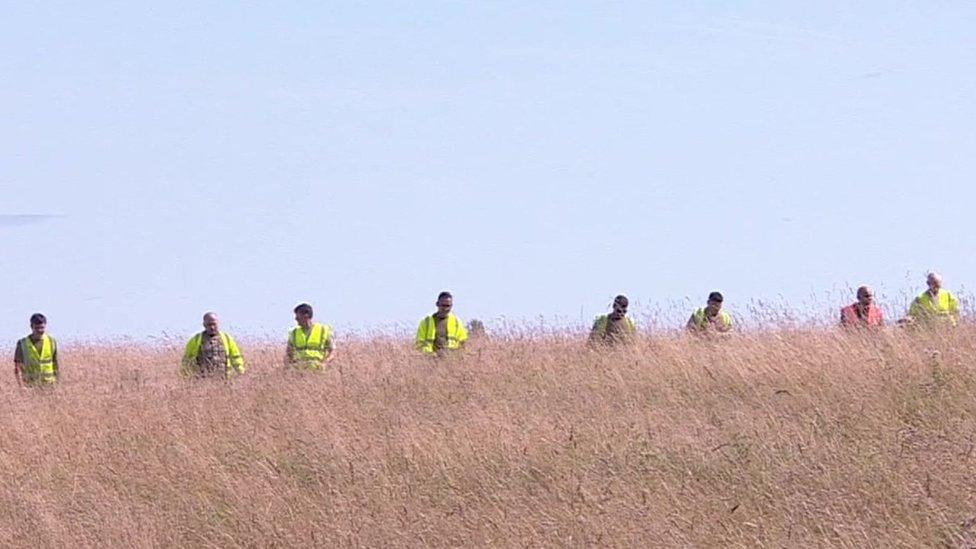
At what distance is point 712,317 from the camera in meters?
17.9

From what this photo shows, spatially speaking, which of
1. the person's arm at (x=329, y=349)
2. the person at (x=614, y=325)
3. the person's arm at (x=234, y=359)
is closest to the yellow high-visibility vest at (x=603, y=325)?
the person at (x=614, y=325)

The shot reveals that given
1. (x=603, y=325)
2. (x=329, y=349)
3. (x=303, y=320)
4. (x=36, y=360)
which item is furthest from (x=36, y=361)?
(x=603, y=325)

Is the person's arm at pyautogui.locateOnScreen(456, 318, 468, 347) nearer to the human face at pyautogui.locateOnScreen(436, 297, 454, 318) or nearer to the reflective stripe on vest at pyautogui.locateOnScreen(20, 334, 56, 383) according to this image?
the human face at pyautogui.locateOnScreen(436, 297, 454, 318)

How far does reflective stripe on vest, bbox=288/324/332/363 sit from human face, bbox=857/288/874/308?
17.6ft

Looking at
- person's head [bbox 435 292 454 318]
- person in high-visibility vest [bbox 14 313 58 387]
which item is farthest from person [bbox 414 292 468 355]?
person in high-visibility vest [bbox 14 313 58 387]

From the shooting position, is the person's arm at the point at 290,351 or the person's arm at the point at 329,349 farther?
the person's arm at the point at 329,349

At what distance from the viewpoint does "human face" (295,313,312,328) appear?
59.2 feet

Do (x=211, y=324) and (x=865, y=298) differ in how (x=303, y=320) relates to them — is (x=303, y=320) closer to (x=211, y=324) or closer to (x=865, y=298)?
(x=211, y=324)

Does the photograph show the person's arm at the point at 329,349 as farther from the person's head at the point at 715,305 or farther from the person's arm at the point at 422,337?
the person's head at the point at 715,305

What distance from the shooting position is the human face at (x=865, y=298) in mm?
17328

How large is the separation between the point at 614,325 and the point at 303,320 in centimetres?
317

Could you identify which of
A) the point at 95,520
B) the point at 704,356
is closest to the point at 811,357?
the point at 704,356

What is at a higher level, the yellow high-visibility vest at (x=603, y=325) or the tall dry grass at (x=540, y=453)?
the yellow high-visibility vest at (x=603, y=325)

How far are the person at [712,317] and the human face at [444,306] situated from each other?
2499mm
